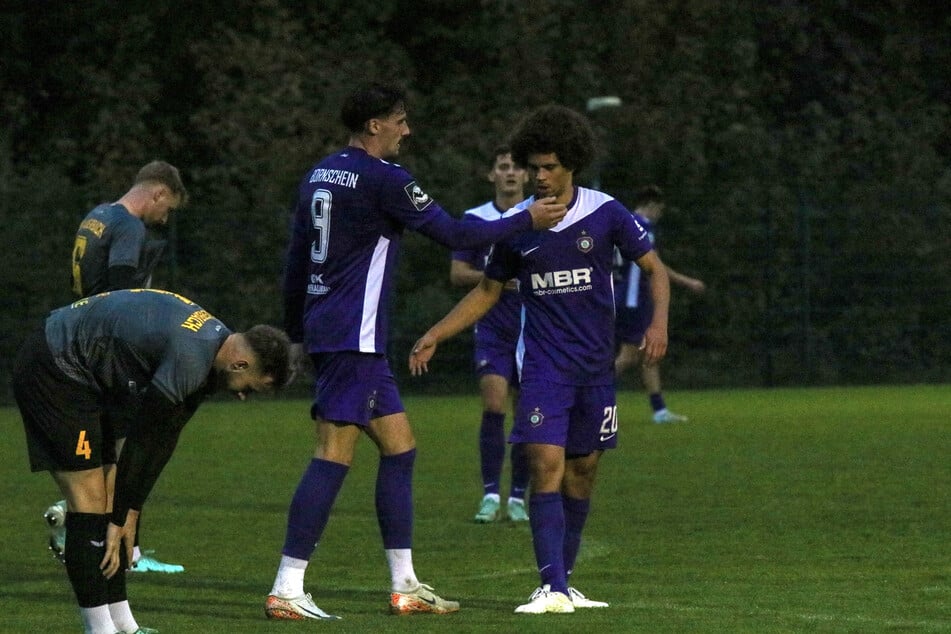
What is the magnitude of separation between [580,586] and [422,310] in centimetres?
1710

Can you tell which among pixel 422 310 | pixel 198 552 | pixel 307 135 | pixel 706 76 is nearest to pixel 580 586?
pixel 198 552

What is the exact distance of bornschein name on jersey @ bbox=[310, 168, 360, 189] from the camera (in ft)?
25.1

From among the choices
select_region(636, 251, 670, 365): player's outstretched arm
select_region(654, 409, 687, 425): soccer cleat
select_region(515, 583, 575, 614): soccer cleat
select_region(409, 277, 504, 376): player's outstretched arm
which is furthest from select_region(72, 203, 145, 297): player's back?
select_region(654, 409, 687, 425): soccer cleat

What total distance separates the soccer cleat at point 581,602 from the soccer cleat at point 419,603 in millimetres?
456

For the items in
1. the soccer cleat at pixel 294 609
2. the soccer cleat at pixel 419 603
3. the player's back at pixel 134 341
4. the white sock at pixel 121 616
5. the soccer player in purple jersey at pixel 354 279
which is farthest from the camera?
the soccer cleat at pixel 419 603

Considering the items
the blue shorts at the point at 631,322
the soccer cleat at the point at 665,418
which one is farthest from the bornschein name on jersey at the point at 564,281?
the soccer cleat at the point at 665,418

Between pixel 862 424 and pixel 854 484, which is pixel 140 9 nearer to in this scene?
pixel 862 424

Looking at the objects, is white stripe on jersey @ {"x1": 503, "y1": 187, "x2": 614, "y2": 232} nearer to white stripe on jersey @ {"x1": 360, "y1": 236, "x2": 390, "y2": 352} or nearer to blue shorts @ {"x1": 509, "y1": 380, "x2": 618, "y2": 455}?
white stripe on jersey @ {"x1": 360, "y1": 236, "x2": 390, "y2": 352}

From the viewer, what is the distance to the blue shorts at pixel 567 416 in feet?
25.2

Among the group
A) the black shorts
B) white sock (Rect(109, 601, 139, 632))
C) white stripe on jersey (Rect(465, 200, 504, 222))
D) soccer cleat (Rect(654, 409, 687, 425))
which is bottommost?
soccer cleat (Rect(654, 409, 687, 425))

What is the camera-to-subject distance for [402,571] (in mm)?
7848

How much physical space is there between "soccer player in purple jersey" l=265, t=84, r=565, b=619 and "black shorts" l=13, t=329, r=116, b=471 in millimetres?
1004

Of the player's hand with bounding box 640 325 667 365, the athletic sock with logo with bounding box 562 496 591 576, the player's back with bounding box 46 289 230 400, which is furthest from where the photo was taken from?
the athletic sock with logo with bounding box 562 496 591 576

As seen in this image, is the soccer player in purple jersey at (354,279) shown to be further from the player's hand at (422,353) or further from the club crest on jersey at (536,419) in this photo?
the club crest on jersey at (536,419)
